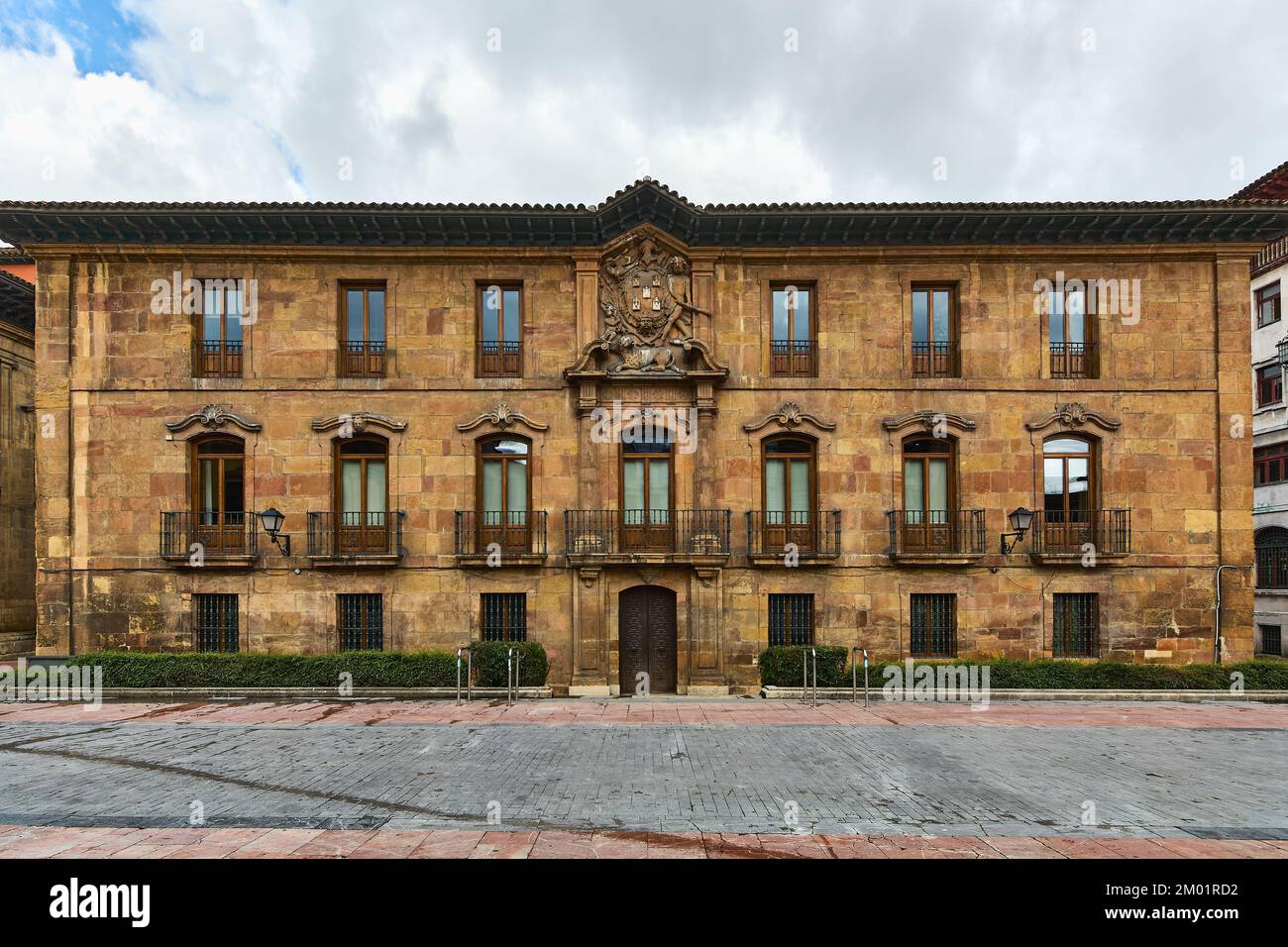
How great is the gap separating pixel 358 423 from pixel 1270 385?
32.3 meters

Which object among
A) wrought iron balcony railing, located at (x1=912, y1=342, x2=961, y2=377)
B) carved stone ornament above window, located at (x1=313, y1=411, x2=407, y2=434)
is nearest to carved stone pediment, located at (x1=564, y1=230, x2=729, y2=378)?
carved stone ornament above window, located at (x1=313, y1=411, x2=407, y2=434)

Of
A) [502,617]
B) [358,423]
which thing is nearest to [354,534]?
[358,423]

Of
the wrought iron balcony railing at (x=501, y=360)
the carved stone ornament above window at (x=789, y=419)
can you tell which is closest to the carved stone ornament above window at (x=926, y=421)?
the carved stone ornament above window at (x=789, y=419)

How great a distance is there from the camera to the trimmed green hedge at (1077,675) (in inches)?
647

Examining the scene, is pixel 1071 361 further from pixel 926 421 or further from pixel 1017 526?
pixel 1017 526

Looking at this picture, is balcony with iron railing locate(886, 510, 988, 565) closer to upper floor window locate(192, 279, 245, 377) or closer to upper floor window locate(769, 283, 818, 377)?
upper floor window locate(769, 283, 818, 377)

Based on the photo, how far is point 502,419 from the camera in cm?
1750

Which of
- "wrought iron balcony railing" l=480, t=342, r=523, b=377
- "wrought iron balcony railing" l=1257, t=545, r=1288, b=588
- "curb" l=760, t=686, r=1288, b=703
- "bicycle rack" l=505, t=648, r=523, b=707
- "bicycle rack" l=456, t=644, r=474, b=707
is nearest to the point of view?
"bicycle rack" l=456, t=644, r=474, b=707

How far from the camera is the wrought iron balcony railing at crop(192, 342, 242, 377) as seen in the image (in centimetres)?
1791

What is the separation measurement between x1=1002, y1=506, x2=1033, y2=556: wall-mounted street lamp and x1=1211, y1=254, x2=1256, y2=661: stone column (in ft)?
16.7

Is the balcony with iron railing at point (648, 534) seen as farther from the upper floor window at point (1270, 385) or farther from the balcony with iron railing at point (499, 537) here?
the upper floor window at point (1270, 385)

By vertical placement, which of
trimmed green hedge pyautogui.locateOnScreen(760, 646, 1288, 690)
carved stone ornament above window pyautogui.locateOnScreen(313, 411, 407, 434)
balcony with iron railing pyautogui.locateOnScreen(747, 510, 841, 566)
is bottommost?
trimmed green hedge pyautogui.locateOnScreen(760, 646, 1288, 690)

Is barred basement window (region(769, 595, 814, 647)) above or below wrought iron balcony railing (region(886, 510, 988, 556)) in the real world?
below

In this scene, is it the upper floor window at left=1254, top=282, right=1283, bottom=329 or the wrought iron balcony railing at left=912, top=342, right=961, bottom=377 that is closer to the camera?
the wrought iron balcony railing at left=912, top=342, right=961, bottom=377
